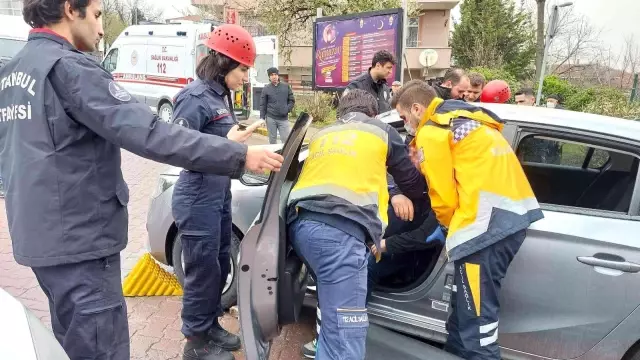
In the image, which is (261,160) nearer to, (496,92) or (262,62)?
(496,92)

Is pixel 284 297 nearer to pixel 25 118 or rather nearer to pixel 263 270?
pixel 263 270

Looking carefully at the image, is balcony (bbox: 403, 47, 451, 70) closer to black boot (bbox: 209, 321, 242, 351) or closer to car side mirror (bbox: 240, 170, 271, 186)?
car side mirror (bbox: 240, 170, 271, 186)

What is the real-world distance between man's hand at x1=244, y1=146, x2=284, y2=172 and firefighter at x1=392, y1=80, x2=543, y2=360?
0.88 metres

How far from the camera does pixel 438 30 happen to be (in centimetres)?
2930

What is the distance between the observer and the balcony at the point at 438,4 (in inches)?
1086

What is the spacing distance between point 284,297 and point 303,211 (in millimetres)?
383

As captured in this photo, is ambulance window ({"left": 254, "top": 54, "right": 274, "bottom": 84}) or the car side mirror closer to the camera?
the car side mirror

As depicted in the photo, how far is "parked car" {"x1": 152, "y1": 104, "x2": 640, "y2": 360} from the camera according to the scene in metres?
2.12

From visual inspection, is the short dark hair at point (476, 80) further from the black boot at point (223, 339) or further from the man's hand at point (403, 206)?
the black boot at point (223, 339)

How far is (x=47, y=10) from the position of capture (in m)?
1.70

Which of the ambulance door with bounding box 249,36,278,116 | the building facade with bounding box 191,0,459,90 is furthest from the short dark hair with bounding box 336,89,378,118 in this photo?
the building facade with bounding box 191,0,459,90

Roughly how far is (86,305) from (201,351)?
4.11 feet

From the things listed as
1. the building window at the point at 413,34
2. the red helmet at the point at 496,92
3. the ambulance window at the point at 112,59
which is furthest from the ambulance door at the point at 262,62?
the building window at the point at 413,34

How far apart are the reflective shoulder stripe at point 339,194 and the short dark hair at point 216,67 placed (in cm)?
87
